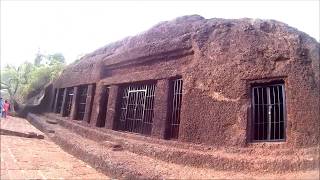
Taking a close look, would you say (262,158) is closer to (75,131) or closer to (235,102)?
(235,102)

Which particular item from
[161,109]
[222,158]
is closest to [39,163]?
[161,109]

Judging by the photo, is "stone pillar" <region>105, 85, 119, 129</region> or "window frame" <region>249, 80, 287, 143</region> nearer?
"window frame" <region>249, 80, 287, 143</region>

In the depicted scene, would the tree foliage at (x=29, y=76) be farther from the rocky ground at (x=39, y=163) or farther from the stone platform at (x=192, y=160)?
the stone platform at (x=192, y=160)

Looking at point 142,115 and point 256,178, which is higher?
point 142,115

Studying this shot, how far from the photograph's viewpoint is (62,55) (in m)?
43.2

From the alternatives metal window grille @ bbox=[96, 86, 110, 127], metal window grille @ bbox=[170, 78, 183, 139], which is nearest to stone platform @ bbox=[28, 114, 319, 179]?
metal window grille @ bbox=[170, 78, 183, 139]

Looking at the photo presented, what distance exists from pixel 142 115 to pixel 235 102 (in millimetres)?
3667

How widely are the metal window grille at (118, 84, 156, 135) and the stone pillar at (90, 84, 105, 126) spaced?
1370 mm

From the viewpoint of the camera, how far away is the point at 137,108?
10164mm

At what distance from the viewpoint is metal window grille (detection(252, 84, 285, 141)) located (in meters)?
6.90

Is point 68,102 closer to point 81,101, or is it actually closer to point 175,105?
point 81,101

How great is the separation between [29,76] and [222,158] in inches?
1177

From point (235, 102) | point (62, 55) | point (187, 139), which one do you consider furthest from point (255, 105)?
point (62, 55)

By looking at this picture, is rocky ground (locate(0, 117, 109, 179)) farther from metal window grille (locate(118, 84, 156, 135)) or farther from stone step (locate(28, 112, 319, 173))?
metal window grille (locate(118, 84, 156, 135))
